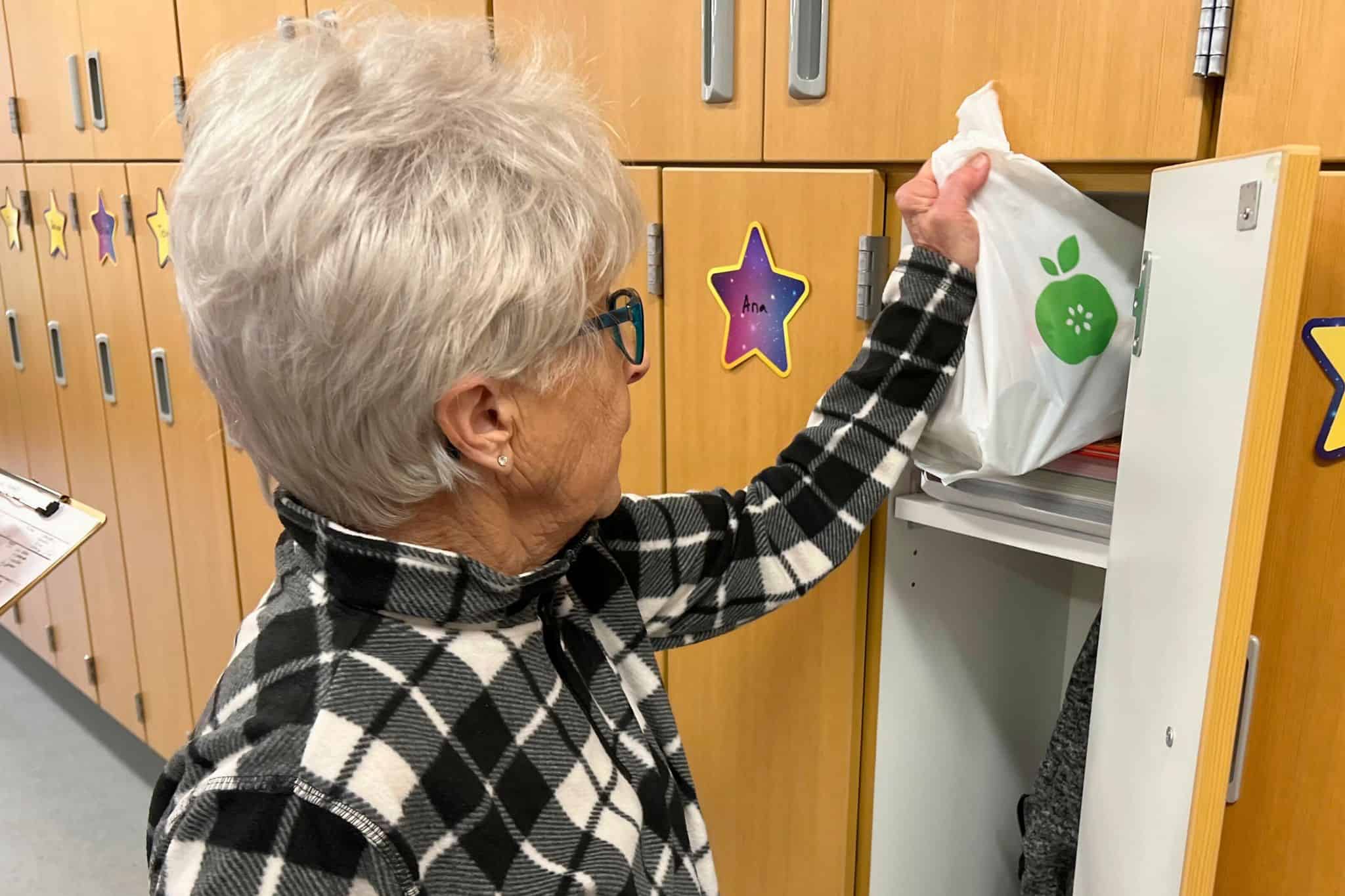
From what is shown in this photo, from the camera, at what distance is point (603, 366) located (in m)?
0.90

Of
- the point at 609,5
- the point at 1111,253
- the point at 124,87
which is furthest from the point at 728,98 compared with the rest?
the point at 124,87

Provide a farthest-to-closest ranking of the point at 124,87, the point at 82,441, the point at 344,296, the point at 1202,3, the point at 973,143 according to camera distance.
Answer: the point at 82,441, the point at 124,87, the point at 973,143, the point at 1202,3, the point at 344,296

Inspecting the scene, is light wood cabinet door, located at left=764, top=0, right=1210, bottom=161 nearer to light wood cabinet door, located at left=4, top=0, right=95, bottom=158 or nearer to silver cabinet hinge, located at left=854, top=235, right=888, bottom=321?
silver cabinet hinge, located at left=854, top=235, right=888, bottom=321

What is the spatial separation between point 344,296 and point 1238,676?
0.71 m

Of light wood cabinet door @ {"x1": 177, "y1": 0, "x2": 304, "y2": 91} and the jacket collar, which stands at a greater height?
light wood cabinet door @ {"x1": 177, "y1": 0, "x2": 304, "y2": 91}

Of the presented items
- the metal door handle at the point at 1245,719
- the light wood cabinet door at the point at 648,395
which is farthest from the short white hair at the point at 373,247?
the metal door handle at the point at 1245,719

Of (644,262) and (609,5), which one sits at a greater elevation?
(609,5)

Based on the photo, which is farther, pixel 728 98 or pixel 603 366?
pixel 728 98

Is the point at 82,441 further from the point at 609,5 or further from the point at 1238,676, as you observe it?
the point at 1238,676

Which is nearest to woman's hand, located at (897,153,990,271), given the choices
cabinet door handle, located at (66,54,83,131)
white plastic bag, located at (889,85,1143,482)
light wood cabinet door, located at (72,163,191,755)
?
white plastic bag, located at (889,85,1143,482)

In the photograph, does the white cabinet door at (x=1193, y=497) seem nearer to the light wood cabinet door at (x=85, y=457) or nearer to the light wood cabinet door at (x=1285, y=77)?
the light wood cabinet door at (x=1285, y=77)

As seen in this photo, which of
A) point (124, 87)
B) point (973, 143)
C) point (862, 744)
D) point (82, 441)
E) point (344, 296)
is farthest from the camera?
point (82, 441)

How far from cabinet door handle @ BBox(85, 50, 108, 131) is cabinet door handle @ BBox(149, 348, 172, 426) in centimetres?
52

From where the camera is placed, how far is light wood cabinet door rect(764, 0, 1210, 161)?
0.95 metres
